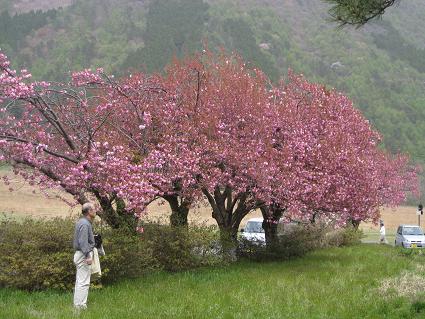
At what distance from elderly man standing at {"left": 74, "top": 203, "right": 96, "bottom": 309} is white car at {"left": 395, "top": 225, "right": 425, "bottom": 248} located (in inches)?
1004

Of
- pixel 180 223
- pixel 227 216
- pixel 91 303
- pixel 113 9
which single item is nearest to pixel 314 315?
pixel 91 303

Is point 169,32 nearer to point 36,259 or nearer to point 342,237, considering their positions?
point 342,237

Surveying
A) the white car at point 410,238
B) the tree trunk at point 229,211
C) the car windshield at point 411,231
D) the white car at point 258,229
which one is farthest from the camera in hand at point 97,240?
the car windshield at point 411,231

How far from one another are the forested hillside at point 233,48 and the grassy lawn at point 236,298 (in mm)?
117742

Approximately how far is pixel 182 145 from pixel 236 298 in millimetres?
4883

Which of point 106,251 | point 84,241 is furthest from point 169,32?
point 84,241

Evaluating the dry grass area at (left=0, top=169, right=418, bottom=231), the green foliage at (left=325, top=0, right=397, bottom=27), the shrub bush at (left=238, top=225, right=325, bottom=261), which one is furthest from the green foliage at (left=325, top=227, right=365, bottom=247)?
the dry grass area at (left=0, top=169, right=418, bottom=231)

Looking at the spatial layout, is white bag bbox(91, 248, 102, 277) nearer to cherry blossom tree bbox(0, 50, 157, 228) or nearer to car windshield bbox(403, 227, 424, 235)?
cherry blossom tree bbox(0, 50, 157, 228)

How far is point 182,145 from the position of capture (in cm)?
1449

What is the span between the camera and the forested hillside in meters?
142

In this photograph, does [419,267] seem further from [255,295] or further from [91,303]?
[91,303]

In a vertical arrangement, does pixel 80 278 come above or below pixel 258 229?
below

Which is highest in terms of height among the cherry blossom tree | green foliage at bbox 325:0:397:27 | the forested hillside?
the forested hillside

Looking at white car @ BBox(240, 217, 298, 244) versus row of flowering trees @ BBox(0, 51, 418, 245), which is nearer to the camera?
row of flowering trees @ BBox(0, 51, 418, 245)
